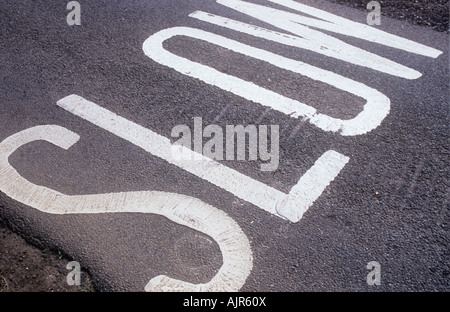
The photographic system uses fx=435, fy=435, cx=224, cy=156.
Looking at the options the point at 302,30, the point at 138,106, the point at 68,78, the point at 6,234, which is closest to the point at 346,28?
the point at 302,30

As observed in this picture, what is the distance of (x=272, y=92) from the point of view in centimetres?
459

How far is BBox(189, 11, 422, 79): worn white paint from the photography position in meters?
5.04

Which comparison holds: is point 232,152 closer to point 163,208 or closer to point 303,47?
point 163,208

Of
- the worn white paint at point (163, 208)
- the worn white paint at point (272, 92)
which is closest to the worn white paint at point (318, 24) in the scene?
the worn white paint at point (272, 92)

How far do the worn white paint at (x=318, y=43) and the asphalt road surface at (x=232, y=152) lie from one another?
0.03 m

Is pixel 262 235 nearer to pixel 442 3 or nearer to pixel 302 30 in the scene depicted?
pixel 302 30

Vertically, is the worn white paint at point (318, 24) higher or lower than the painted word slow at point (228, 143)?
higher

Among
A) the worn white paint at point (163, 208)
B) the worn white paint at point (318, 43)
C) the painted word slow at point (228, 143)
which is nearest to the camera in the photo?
the worn white paint at point (163, 208)

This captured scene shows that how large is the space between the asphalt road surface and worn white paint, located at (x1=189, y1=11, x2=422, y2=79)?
3cm

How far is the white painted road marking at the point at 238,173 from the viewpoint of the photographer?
340 centimetres

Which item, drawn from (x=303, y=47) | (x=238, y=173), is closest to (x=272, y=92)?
(x=303, y=47)

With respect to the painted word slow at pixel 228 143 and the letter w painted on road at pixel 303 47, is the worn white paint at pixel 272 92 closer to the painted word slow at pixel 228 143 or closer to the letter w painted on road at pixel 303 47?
the letter w painted on road at pixel 303 47

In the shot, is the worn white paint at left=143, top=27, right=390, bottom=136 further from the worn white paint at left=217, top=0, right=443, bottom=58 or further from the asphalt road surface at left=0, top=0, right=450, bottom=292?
the worn white paint at left=217, top=0, right=443, bottom=58

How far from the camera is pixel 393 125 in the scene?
4.17m
